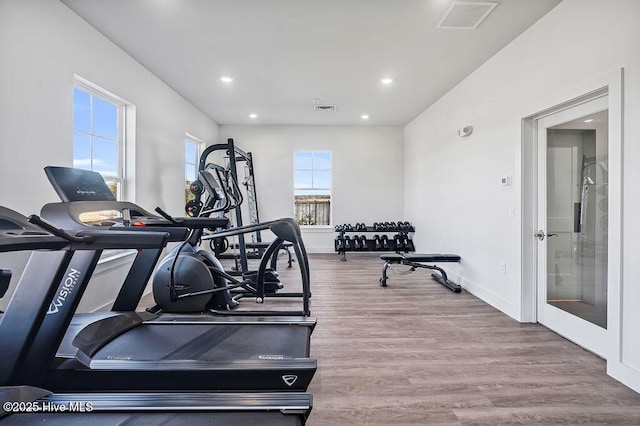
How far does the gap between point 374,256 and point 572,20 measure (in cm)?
527

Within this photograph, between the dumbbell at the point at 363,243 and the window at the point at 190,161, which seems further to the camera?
the dumbbell at the point at 363,243

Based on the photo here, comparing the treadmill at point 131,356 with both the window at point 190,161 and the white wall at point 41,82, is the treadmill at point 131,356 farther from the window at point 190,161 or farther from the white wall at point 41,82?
the window at point 190,161

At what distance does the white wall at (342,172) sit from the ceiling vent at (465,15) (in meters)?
4.35

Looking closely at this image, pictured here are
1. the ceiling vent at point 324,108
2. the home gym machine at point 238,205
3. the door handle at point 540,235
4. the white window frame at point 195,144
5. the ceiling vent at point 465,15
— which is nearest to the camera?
the ceiling vent at point 465,15

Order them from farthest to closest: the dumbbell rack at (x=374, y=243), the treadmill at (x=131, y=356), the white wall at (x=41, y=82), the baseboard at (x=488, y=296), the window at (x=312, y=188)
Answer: the window at (x=312, y=188)
the dumbbell rack at (x=374, y=243)
the baseboard at (x=488, y=296)
the white wall at (x=41, y=82)
the treadmill at (x=131, y=356)

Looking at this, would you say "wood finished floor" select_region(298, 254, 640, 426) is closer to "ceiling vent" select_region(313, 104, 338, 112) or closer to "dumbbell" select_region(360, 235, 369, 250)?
"dumbbell" select_region(360, 235, 369, 250)

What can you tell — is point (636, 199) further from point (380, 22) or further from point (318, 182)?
point (318, 182)

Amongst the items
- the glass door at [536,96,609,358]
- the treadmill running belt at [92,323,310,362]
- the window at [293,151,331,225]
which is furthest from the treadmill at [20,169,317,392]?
the window at [293,151,331,225]

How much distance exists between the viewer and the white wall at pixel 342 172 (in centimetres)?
732

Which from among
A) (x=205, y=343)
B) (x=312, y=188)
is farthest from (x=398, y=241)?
(x=205, y=343)

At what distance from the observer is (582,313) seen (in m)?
2.76

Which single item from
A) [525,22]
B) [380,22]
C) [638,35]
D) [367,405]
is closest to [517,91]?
[525,22]

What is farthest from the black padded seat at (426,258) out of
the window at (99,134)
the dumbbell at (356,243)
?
the window at (99,134)

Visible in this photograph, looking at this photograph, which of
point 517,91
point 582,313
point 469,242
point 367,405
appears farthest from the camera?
point 469,242
